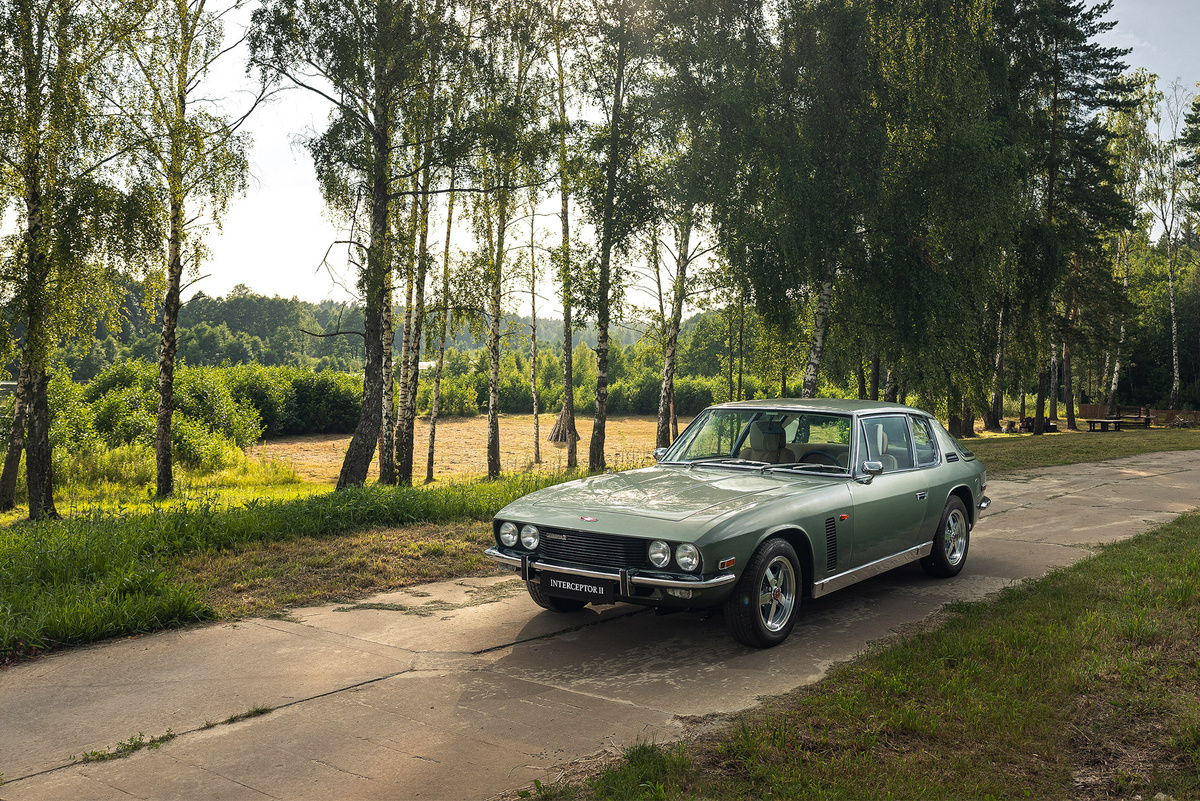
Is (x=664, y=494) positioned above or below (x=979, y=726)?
above

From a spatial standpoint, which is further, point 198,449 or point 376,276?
point 198,449

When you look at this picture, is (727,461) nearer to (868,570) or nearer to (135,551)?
(868,570)

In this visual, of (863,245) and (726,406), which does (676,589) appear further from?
(863,245)

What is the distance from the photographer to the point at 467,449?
126ft

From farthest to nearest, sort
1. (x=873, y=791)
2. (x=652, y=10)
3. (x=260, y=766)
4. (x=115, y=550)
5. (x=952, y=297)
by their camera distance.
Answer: (x=652, y=10), (x=952, y=297), (x=115, y=550), (x=260, y=766), (x=873, y=791)

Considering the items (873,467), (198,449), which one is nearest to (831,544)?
(873,467)

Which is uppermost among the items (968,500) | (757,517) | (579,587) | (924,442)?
(924,442)

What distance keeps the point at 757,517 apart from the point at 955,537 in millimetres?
3469

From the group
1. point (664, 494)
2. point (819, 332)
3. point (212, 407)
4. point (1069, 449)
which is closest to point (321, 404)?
point (212, 407)

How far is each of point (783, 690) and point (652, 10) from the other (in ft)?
58.0

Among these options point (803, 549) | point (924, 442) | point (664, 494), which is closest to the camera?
point (803, 549)

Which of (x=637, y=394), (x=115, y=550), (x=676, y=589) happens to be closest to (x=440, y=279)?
(x=115, y=550)

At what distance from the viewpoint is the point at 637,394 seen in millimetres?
65000

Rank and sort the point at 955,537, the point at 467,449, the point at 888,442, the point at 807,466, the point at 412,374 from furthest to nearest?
the point at 467,449
the point at 412,374
the point at 955,537
the point at 888,442
the point at 807,466
